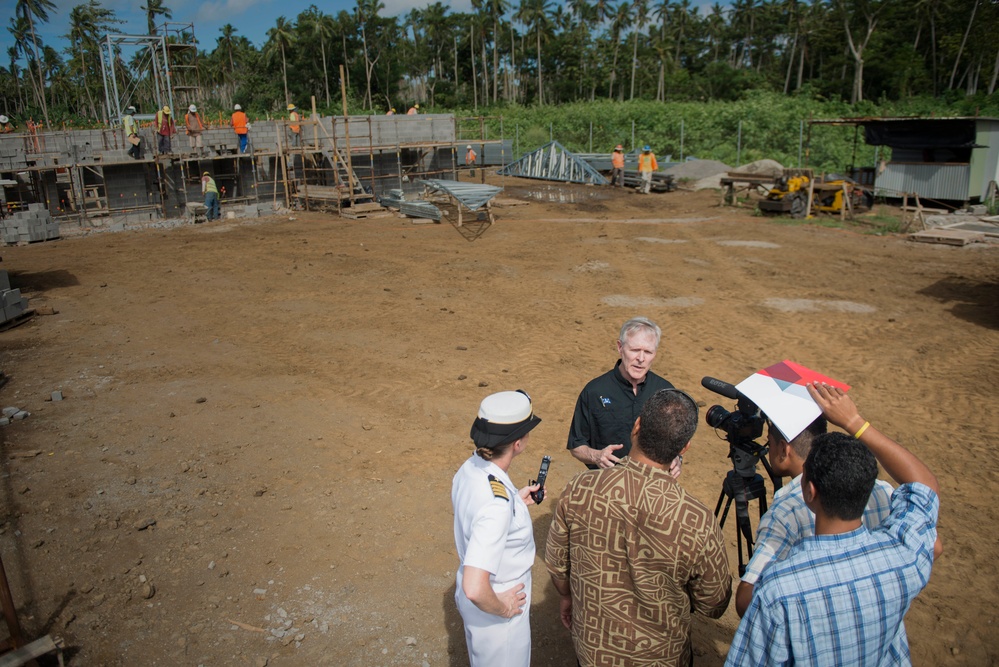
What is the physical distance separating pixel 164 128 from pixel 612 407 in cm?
2326

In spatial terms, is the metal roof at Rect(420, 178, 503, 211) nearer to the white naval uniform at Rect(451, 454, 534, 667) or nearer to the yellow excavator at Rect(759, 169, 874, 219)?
the yellow excavator at Rect(759, 169, 874, 219)

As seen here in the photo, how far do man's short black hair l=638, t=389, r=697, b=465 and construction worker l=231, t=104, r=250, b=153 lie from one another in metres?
24.1

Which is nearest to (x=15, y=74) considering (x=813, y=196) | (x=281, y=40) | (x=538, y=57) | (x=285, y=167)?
(x=281, y=40)

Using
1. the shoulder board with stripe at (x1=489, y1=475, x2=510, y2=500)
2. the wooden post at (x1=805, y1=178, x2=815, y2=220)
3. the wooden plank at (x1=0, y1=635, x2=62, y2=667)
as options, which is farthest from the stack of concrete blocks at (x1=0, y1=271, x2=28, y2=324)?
the wooden post at (x1=805, y1=178, x2=815, y2=220)

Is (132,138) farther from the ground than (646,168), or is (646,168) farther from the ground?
(132,138)

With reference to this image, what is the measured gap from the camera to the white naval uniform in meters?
2.62

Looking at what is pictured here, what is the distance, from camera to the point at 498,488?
Answer: 2705 mm

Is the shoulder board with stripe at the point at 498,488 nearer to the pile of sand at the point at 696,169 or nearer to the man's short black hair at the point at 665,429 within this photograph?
the man's short black hair at the point at 665,429

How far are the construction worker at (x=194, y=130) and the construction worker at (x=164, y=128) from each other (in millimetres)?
555

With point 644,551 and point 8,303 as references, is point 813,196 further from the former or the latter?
point 644,551

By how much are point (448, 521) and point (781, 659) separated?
351cm

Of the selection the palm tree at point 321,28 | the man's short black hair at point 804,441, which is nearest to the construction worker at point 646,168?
the man's short black hair at point 804,441

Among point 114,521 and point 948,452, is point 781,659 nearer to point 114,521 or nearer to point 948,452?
point 114,521

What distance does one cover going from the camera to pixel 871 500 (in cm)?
260
